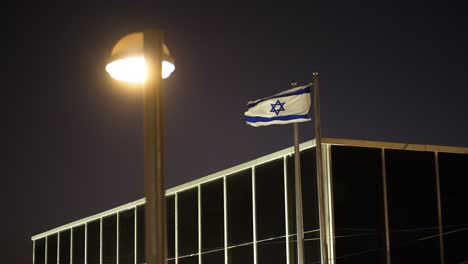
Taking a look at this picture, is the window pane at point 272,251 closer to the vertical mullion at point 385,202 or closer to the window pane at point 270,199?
the window pane at point 270,199

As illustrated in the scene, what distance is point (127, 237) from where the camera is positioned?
118 ft

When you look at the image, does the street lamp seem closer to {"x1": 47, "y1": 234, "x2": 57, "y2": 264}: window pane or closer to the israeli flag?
the israeli flag

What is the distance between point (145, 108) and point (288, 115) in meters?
14.2

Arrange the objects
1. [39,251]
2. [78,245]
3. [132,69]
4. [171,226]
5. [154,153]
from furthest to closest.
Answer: [39,251]
[78,245]
[171,226]
[132,69]
[154,153]

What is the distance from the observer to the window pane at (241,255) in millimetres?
26219

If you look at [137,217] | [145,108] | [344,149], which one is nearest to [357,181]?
[344,149]

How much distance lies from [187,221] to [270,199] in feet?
21.0

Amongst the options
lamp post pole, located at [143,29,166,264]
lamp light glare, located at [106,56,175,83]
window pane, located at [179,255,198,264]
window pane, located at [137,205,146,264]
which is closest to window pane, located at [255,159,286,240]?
window pane, located at [179,255,198,264]

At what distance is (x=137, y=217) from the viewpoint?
1371 inches

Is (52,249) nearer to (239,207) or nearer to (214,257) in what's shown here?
(214,257)

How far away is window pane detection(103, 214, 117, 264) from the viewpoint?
37344 millimetres

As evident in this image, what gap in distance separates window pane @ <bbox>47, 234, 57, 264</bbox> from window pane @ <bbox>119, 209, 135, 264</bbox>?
35.3 feet

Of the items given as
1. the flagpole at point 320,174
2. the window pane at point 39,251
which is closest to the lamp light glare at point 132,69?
the flagpole at point 320,174

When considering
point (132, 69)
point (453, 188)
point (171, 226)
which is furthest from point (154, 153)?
point (171, 226)
